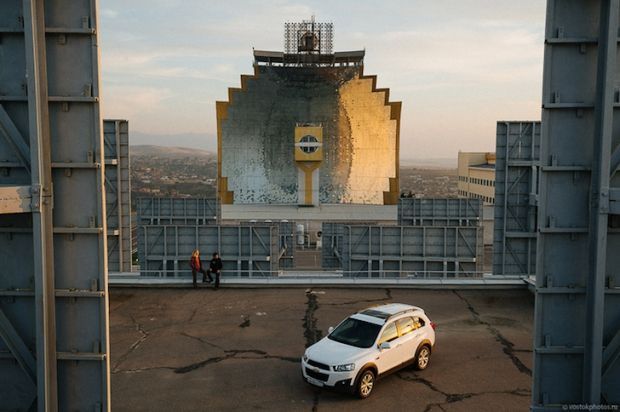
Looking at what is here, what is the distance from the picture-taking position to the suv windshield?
10346 millimetres

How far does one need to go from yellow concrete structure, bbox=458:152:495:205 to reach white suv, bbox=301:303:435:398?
246 ft

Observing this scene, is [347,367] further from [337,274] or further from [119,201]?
[119,201]

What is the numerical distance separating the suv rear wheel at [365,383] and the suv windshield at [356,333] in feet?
1.78

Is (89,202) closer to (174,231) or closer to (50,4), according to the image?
(50,4)

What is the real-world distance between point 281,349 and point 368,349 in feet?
9.89

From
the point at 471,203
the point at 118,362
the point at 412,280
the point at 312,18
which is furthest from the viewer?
the point at 312,18

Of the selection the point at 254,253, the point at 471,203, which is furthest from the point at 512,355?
the point at 471,203

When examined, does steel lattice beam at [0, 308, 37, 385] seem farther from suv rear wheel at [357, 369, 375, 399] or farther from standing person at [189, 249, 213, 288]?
standing person at [189, 249, 213, 288]

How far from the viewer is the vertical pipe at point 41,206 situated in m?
6.15

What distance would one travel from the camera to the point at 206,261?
19.2 m

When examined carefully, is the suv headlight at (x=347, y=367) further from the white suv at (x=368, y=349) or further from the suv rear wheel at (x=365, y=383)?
the suv rear wheel at (x=365, y=383)

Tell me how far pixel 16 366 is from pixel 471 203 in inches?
871

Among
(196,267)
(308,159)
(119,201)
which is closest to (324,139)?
(308,159)

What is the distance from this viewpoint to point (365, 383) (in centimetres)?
991
